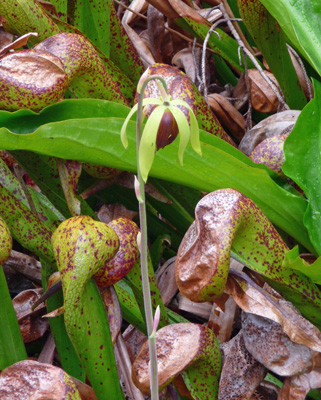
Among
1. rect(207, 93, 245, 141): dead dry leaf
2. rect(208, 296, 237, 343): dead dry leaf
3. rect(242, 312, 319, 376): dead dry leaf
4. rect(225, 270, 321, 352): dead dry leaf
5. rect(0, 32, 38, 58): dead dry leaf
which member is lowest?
rect(208, 296, 237, 343): dead dry leaf

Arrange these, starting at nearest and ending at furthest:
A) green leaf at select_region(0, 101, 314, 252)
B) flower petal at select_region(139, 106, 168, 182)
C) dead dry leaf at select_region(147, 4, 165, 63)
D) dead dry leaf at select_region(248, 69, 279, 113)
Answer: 1. flower petal at select_region(139, 106, 168, 182)
2. green leaf at select_region(0, 101, 314, 252)
3. dead dry leaf at select_region(248, 69, 279, 113)
4. dead dry leaf at select_region(147, 4, 165, 63)

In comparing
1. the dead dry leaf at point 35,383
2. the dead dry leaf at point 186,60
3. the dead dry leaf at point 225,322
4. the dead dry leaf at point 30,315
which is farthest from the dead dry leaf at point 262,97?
the dead dry leaf at point 35,383

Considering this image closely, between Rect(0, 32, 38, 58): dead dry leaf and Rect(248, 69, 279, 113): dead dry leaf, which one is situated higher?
Rect(0, 32, 38, 58): dead dry leaf

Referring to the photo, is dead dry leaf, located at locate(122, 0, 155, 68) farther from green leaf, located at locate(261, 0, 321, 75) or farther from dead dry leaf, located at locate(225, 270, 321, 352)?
dead dry leaf, located at locate(225, 270, 321, 352)

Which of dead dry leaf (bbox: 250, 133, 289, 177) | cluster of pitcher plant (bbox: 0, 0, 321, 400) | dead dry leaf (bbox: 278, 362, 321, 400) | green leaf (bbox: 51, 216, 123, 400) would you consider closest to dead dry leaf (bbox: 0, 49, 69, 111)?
cluster of pitcher plant (bbox: 0, 0, 321, 400)

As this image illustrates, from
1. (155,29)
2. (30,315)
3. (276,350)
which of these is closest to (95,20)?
(155,29)

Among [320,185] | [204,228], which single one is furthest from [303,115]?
[204,228]
